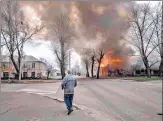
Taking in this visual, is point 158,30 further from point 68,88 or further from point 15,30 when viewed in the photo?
point 68,88

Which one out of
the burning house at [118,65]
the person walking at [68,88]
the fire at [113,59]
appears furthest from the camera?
the burning house at [118,65]

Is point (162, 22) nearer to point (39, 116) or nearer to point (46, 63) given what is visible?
point (39, 116)

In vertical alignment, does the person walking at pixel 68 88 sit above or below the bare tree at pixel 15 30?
below

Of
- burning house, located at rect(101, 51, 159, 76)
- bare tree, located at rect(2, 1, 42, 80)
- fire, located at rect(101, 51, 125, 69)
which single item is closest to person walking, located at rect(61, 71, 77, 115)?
fire, located at rect(101, 51, 125, 69)

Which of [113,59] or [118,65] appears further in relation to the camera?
[118,65]

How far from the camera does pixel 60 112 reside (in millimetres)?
8461

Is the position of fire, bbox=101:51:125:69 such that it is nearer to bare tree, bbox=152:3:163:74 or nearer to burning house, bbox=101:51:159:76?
burning house, bbox=101:51:159:76

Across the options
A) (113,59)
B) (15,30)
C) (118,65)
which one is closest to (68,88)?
(113,59)

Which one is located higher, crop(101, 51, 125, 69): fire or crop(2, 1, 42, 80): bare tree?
crop(2, 1, 42, 80): bare tree

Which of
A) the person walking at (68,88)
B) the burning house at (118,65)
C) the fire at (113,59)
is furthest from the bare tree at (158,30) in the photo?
the person walking at (68,88)

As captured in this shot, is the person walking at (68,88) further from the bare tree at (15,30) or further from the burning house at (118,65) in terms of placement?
the bare tree at (15,30)

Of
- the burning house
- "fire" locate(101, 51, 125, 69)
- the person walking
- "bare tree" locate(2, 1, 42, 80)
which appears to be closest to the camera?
the person walking

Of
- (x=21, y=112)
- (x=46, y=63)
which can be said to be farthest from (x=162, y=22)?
(x=46, y=63)

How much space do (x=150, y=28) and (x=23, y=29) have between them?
1888 centimetres
